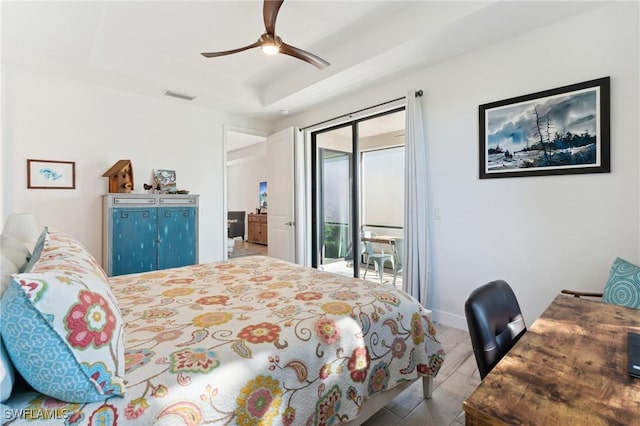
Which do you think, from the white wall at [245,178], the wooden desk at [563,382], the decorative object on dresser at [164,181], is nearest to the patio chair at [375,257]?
the decorative object on dresser at [164,181]

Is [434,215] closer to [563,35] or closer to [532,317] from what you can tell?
[532,317]

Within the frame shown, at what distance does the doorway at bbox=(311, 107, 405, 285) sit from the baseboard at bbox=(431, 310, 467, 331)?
1.17 m

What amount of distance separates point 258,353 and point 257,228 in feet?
25.9

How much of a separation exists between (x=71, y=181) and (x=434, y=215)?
4064 millimetres

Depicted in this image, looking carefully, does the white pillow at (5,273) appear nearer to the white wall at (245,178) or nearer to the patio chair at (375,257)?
the patio chair at (375,257)

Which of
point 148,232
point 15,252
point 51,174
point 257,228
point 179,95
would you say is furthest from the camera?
point 257,228

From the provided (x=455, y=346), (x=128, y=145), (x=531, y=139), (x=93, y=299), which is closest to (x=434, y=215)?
(x=531, y=139)

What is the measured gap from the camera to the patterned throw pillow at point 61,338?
0.78 metres

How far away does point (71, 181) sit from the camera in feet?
11.3

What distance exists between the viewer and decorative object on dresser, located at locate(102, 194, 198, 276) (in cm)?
330

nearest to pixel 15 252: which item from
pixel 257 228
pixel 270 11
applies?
pixel 270 11

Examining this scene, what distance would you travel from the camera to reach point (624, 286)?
1810 millimetres

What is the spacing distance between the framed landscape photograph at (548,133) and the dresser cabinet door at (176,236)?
3364mm

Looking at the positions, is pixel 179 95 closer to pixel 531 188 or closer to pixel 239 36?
pixel 239 36
